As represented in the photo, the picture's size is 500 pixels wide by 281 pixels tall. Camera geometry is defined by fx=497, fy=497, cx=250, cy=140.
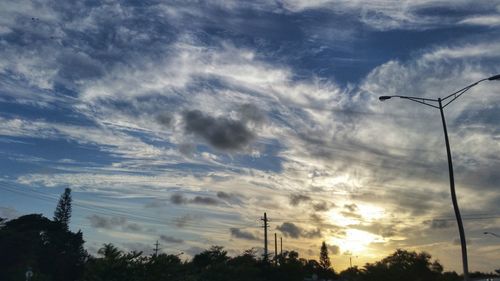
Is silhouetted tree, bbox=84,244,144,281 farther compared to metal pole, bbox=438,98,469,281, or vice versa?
silhouetted tree, bbox=84,244,144,281

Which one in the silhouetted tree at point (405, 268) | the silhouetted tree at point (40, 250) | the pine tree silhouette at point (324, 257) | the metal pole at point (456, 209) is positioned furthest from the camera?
the pine tree silhouette at point (324, 257)

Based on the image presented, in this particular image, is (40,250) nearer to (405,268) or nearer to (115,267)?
(115,267)

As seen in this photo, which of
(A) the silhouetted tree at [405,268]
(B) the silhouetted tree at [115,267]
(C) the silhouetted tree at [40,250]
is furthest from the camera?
(C) the silhouetted tree at [40,250]

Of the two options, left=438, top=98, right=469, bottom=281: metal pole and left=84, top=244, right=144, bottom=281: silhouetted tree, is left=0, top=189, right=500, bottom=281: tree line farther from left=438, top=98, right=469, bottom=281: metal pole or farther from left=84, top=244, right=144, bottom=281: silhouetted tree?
left=438, top=98, right=469, bottom=281: metal pole

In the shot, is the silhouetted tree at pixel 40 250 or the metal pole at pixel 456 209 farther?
the silhouetted tree at pixel 40 250

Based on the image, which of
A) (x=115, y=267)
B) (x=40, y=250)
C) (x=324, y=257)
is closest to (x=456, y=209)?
(x=115, y=267)

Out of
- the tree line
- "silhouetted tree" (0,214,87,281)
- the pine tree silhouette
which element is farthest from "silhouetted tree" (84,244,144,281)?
the pine tree silhouette

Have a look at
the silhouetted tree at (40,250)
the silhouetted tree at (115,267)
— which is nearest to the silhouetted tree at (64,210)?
the silhouetted tree at (40,250)

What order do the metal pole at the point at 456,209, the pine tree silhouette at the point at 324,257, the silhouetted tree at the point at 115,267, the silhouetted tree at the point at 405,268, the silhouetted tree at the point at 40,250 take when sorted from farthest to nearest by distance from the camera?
1. the pine tree silhouette at the point at 324,257
2. the silhouetted tree at the point at 40,250
3. the silhouetted tree at the point at 405,268
4. the silhouetted tree at the point at 115,267
5. the metal pole at the point at 456,209

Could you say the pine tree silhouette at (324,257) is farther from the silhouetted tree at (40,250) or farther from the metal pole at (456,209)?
the metal pole at (456,209)

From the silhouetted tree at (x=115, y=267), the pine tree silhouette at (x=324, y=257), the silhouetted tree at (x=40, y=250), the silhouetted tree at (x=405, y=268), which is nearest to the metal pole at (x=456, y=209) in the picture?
the silhouetted tree at (x=115, y=267)

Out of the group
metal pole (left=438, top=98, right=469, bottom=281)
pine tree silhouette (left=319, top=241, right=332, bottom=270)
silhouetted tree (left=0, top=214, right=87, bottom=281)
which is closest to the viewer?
metal pole (left=438, top=98, right=469, bottom=281)

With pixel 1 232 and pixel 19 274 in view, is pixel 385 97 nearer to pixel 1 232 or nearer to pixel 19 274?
pixel 19 274

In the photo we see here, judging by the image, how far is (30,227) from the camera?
109 m
